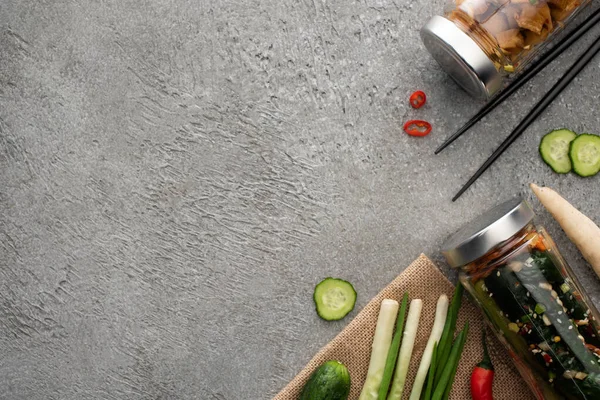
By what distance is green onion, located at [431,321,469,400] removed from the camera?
2.44 metres

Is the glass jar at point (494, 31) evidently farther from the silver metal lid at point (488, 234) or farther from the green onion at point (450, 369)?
the green onion at point (450, 369)

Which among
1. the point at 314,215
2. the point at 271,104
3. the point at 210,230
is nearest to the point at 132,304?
the point at 210,230

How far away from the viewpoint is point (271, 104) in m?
2.61

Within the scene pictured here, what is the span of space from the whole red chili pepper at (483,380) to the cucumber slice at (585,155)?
837 millimetres

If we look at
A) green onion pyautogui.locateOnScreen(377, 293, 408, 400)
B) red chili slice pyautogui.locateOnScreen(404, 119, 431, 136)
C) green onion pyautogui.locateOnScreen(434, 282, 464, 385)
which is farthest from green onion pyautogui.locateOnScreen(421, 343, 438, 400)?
red chili slice pyautogui.locateOnScreen(404, 119, 431, 136)

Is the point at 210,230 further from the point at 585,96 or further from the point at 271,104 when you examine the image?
the point at 585,96

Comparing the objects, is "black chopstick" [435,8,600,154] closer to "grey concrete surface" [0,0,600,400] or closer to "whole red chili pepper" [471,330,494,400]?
"grey concrete surface" [0,0,600,400]

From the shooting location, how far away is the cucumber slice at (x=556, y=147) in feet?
8.43

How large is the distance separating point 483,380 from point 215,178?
1.33m

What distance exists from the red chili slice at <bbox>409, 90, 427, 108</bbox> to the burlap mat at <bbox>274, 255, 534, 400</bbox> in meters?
0.61

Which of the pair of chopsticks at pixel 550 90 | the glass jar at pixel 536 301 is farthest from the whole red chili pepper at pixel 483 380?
the pair of chopsticks at pixel 550 90

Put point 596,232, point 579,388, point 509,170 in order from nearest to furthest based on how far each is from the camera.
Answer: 1. point 579,388
2. point 596,232
3. point 509,170

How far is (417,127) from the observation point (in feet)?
8.48

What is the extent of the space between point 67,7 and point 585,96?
2.13 meters
